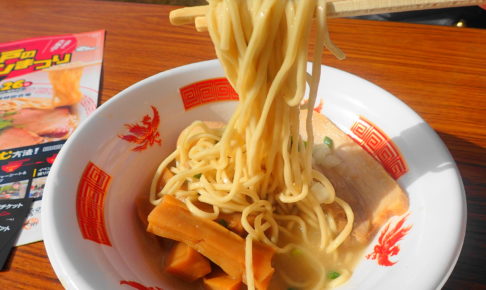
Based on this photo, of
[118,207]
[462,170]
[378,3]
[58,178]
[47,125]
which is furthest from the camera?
[47,125]

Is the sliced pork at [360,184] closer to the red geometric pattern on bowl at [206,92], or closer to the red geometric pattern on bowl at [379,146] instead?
the red geometric pattern on bowl at [379,146]

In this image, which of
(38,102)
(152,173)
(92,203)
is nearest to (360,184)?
(152,173)

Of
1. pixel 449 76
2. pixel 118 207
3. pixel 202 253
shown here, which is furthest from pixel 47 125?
pixel 449 76

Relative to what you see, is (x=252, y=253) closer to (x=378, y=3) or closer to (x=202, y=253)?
(x=202, y=253)

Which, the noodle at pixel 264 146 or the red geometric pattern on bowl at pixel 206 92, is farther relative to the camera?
the red geometric pattern on bowl at pixel 206 92

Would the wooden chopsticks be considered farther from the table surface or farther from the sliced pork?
the table surface

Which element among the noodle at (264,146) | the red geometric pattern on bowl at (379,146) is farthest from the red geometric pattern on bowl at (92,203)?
the red geometric pattern on bowl at (379,146)

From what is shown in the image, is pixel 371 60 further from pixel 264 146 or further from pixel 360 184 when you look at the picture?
pixel 264 146
